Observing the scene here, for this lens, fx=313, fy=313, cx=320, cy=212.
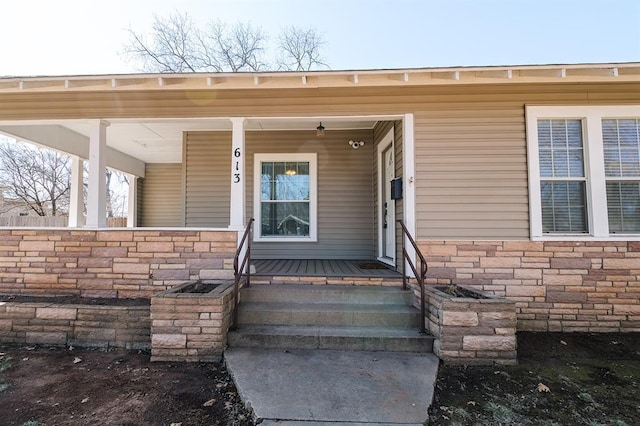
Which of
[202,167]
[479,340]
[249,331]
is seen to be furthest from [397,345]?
[202,167]

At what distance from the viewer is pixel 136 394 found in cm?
251

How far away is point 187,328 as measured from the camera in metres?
3.07

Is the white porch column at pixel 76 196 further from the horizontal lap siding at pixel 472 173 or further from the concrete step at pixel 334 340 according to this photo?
the horizontal lap siding at pixel 472 173

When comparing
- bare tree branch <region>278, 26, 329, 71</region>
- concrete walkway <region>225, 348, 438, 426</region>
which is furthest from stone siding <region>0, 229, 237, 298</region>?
bare tree branch <region>278, 26, 329, 71</region>

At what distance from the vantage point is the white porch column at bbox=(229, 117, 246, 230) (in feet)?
13.7

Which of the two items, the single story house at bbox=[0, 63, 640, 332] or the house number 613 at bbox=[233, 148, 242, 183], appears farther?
the house number 613 at bbox=[233, 148, 242, 183]

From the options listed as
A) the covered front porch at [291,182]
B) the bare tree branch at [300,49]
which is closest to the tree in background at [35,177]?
the bare tree branch at [300,49]

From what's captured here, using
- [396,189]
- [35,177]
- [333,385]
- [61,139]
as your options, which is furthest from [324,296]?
[35,177]

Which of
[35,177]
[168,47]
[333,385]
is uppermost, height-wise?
[168,47]

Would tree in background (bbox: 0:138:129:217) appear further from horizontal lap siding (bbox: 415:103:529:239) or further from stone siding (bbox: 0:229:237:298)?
horizontal lap siding (bbox: 415:103:529:239)

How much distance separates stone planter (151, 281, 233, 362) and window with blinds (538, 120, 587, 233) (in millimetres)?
4103

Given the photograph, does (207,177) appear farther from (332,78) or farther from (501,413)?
(501,413)

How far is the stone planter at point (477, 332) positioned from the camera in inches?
118

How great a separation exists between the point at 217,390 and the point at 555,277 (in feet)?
13.3
